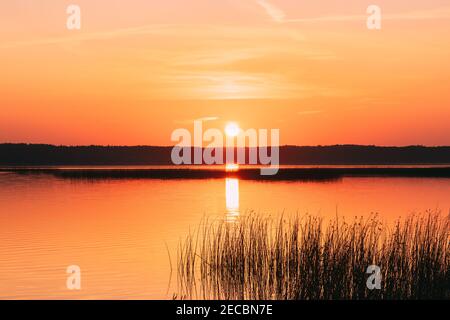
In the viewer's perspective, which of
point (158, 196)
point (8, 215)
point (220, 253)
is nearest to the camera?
point (220, 253)

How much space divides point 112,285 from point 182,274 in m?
1.46

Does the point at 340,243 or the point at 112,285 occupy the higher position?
the point at 340,243

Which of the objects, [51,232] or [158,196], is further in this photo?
[158,196]

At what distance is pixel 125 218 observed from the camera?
89.5 ft

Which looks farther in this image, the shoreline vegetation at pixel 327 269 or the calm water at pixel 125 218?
the calm water at pixel 125 218

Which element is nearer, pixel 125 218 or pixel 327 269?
pixel 327 269

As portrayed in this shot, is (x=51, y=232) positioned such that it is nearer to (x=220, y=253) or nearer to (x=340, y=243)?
(x=220, y=253)

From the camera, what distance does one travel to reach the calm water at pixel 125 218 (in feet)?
49.7

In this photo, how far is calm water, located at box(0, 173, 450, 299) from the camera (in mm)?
15141

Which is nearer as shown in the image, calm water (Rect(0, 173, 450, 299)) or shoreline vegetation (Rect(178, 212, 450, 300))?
shoreline vegetation (Rect(178, 212, 450, 300))

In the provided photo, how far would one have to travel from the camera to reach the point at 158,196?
37.8m
